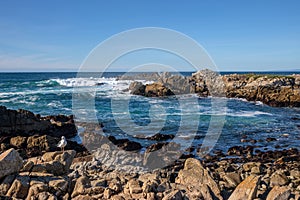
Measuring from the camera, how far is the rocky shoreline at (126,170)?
7.40 metres

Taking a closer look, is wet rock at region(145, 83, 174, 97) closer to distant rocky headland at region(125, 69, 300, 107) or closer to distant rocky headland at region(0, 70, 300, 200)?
distant rocky headland at region(125, 69, 300, 107)

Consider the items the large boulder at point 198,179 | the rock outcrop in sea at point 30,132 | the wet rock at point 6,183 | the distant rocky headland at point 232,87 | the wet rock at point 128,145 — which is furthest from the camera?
the distant rocky headland at point 232,87

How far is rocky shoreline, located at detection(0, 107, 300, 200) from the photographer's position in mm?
7402

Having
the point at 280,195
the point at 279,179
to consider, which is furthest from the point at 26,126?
the point at 280,195

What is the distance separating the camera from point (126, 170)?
38.5 ft

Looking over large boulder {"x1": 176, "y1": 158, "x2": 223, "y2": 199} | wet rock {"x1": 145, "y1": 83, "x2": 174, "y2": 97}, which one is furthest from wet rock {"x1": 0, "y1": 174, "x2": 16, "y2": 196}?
wet rock {"x1": 145, "y1": 83, "x2": 174, "y2": 97}

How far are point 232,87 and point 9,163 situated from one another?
1704 inches

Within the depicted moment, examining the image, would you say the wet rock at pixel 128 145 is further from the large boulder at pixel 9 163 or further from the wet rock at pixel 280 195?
the wet rock at pixel 280 195

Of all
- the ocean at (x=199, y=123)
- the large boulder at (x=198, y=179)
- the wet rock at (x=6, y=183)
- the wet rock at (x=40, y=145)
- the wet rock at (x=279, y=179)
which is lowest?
the ocean at (x=199, y=123)

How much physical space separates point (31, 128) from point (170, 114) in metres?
13.0

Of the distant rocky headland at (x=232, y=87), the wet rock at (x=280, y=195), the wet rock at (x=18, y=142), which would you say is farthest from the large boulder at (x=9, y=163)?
the distant rocky headland at (x=232, y=87)

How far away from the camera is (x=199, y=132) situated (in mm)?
20453

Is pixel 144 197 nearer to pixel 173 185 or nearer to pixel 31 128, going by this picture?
pixel 173 185

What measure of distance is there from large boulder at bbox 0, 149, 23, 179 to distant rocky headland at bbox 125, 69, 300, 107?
3238 cm
